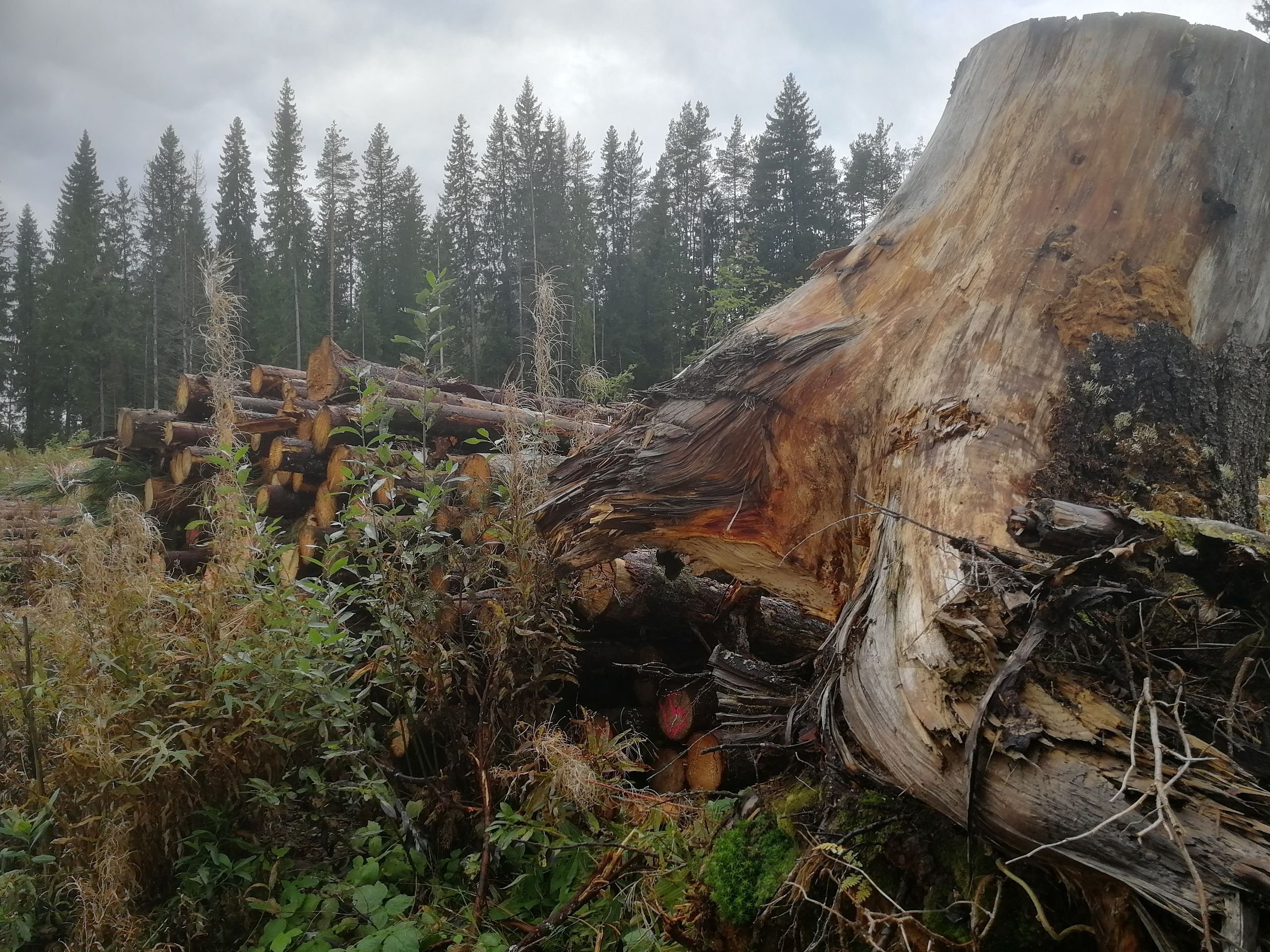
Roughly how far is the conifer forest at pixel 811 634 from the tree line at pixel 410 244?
81.0ft

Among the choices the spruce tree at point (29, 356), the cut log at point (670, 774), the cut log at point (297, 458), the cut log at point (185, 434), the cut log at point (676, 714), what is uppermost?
the spruce tree at point (29, 356)

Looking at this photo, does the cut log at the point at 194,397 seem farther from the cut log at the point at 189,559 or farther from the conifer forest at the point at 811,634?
the conifer forest at the point at 811,634

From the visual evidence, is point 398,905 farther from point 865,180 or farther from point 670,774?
point 865,180

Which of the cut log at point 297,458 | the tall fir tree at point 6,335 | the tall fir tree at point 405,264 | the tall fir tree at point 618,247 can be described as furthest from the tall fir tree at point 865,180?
the tall fir tree at point 6,335

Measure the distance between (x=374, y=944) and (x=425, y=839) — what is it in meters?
0.58

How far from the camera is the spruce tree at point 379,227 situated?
39531 mm

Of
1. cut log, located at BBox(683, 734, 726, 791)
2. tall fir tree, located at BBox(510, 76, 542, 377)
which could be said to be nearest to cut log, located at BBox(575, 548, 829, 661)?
cut log, located at BBox(683, 734, 726, 791)

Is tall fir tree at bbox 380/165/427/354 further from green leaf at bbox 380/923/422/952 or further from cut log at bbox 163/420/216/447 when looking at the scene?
green leaf at bbox 380/923/422/952

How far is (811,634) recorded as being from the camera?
418 centimetres

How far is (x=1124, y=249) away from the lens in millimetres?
2383

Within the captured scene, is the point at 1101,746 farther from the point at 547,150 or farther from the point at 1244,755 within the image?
the point at 547,150

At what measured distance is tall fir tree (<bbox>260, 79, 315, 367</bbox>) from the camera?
3497 centimetres

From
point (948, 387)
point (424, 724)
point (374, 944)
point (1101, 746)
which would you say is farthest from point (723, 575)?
point (1101, 746)

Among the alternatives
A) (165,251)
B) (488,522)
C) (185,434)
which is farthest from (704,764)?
(165,251)
